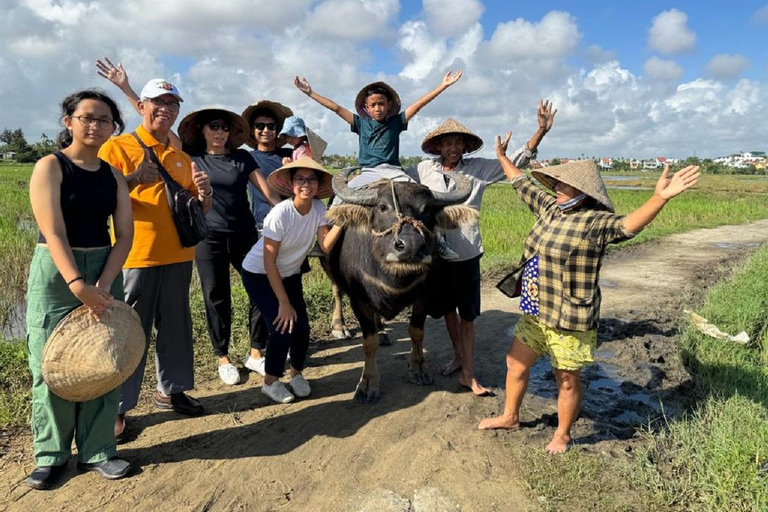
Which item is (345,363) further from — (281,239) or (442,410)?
(281,239)

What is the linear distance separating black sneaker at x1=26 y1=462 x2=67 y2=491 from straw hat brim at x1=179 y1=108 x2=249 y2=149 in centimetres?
241

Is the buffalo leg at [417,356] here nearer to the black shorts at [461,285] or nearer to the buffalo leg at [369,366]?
the black shorts at [461,285]

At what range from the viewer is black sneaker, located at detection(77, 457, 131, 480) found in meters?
2.74

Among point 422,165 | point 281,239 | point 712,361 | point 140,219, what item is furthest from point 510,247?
point 140,219

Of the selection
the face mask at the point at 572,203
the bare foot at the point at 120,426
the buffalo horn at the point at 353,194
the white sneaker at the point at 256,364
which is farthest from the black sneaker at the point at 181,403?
the face mask at the point at 572,203

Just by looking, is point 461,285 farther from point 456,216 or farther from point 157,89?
point 157,89

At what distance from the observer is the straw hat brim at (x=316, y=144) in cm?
486

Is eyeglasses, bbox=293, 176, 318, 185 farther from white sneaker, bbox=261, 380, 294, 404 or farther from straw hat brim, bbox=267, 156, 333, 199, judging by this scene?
white sneaker, bbox=261, 380, 294, 404

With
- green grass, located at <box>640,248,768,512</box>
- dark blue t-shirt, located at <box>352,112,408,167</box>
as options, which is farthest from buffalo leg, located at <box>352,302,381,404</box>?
green grass, located at <box>640,248,768,512</box>

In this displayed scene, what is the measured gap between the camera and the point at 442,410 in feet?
11.9

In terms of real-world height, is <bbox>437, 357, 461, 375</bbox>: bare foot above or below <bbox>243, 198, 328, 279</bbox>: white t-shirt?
below

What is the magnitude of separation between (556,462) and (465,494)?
0.60m

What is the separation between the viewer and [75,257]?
8.36 ft

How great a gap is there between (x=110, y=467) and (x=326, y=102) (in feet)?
10.7
